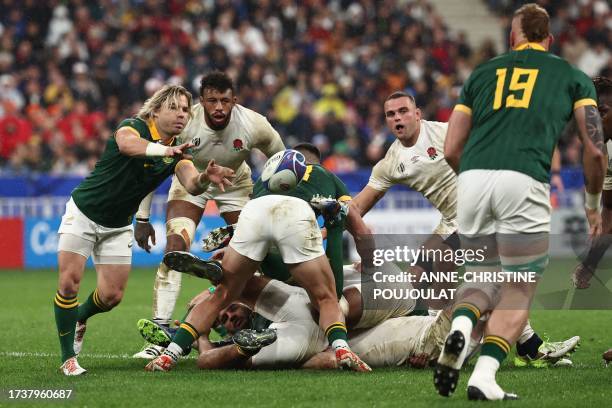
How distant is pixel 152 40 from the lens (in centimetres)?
2405

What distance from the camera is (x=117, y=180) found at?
8.39 m

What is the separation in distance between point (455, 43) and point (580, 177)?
22.4 ft

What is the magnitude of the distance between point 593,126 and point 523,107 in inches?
17.7

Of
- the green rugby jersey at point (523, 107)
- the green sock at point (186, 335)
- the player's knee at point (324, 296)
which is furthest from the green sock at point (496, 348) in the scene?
the green sock at point (186, 335)

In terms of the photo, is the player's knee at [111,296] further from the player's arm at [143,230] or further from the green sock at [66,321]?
the player's arm at [143,230]

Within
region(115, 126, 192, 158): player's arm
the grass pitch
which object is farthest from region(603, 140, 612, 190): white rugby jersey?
region(115, 126, 192, 158): player's arm

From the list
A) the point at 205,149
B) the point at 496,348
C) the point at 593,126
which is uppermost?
the point at 593,126

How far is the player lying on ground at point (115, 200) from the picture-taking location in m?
8.16

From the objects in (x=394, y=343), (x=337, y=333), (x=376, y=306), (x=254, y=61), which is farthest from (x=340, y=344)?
(x=254, y=61)

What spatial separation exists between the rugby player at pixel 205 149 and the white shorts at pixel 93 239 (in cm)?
121

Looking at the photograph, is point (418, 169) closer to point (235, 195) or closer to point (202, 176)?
point (235, 195)

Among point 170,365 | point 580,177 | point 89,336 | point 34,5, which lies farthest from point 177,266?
point 34,5

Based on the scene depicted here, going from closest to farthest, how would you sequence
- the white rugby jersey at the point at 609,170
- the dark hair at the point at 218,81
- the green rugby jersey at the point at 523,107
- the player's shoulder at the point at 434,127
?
the green rugby jersey at the point at 523,107
the white rugby jersey at the point at 609,170
the dark hair at the point at 218,81
the player's shoulder at the point at 434,127

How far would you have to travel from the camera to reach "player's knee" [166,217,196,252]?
10055mm
